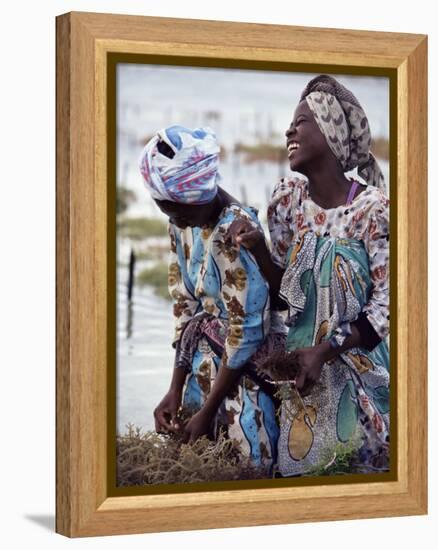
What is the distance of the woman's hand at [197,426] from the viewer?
249 inches

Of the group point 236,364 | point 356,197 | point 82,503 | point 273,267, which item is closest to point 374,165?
point 356,197

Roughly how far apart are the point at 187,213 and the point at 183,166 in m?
0.19

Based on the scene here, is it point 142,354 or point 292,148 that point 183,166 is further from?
point 142,354

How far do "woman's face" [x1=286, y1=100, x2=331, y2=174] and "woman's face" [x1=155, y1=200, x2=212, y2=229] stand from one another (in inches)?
17.0

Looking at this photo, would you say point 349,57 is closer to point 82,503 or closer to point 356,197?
point 356,197

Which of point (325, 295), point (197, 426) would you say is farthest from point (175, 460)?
point (325, 295)

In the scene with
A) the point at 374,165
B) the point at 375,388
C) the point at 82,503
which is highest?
the point at 374,165

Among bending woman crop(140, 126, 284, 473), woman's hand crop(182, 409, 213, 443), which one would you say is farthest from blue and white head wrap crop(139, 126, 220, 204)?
woman's hand crop(182, 409, 213, 443)

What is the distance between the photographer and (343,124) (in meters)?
6.57

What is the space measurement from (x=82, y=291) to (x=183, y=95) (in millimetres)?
887

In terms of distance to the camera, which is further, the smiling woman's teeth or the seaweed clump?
the smiling woman's teeth

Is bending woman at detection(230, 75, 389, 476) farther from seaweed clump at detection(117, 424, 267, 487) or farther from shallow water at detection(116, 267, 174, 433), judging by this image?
shallow water at detection(116, 267, 174, 433)

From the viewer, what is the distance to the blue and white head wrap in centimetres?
620

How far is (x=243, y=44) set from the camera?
6.38 m
